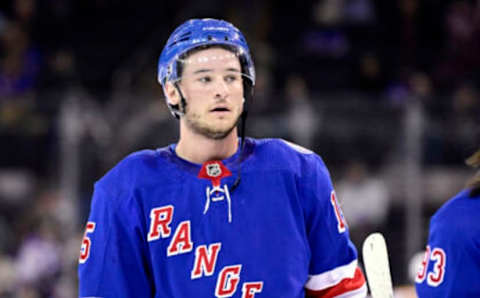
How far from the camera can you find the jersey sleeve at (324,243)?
98.3 inches

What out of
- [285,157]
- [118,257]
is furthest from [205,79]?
[118,257]

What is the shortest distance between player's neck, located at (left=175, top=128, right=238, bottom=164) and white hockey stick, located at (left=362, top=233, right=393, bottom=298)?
1.61 ft

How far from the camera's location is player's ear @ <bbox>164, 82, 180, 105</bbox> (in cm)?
252

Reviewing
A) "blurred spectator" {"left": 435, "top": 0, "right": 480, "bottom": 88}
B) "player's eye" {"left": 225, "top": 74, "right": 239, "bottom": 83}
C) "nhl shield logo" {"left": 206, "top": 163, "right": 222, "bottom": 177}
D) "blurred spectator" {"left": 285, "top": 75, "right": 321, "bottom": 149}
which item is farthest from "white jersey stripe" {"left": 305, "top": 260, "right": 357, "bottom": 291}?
"blurred spectator" {"left": 435, "top": 0, "right": 480, "bottom": 88}

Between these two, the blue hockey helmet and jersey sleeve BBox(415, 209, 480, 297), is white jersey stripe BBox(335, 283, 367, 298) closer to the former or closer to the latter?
jersey sleeve BBox(415, 209, 480, 297)

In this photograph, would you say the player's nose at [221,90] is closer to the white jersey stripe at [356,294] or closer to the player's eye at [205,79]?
the player's eye at [205,79]

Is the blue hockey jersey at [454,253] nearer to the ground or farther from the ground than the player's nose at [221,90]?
nearer to the ground

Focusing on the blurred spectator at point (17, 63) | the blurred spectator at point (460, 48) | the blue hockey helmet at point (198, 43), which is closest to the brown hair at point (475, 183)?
the blue hockey helmet at point (198, 43)

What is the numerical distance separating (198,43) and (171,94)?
0.17 m

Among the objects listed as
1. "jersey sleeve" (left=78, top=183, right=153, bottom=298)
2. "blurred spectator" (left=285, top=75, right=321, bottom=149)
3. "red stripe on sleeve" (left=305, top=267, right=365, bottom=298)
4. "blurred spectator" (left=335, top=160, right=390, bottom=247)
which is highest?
"jersey sleeve" (left=78, top=183, right=153, bottom=298)

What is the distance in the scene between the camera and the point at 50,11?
29.4ft

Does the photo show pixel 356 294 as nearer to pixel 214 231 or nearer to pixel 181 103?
pixel 214 231

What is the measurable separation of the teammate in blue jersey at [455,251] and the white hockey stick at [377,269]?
144mm

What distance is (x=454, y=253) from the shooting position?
8.18 feet
